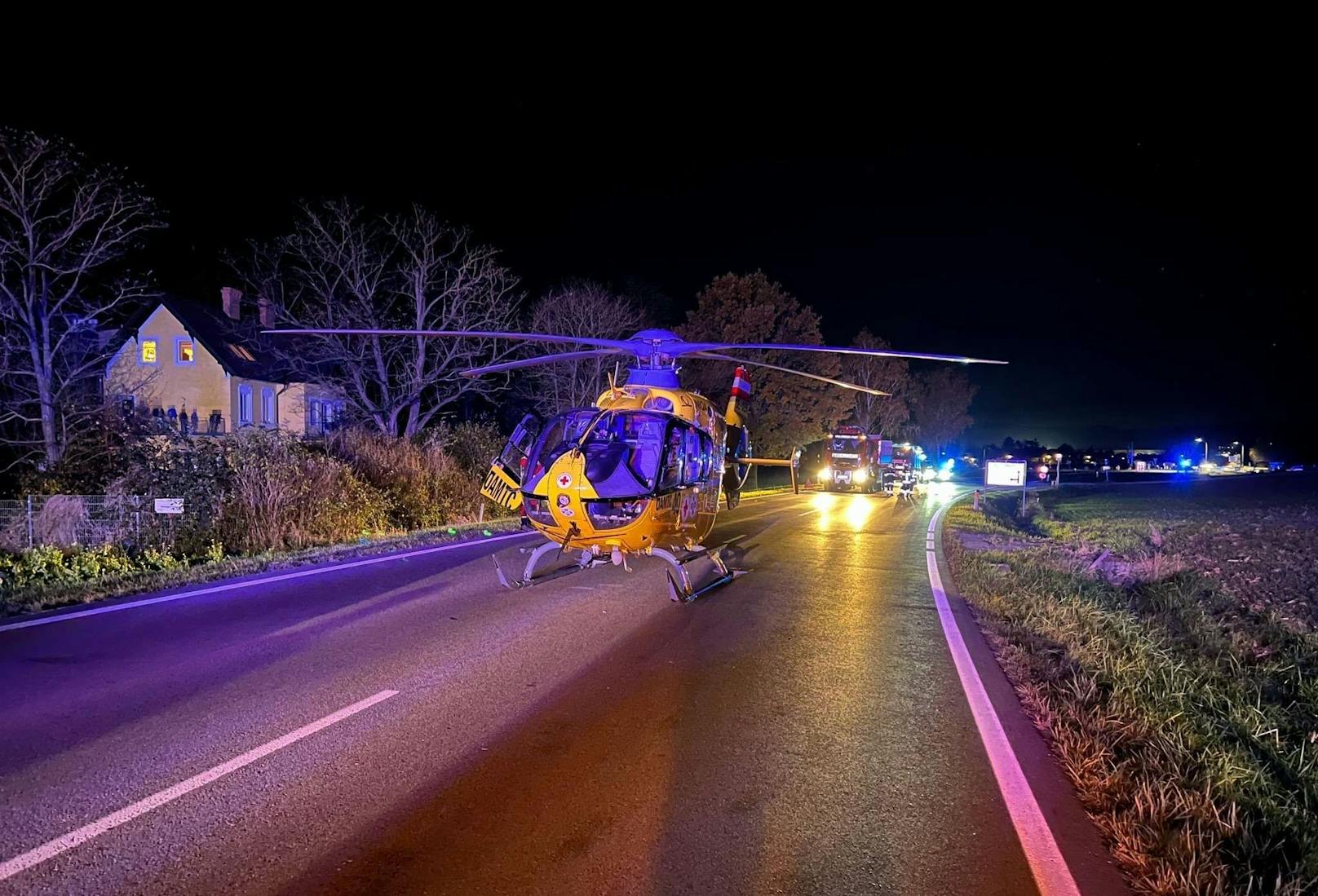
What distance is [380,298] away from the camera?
26656 mm

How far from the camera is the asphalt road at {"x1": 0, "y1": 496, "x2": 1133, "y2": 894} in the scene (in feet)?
11.6

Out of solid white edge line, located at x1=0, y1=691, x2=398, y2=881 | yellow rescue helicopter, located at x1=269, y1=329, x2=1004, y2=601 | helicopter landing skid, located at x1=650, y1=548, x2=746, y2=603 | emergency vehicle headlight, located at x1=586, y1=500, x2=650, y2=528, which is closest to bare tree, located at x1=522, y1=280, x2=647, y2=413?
helicopter landing skid, located at x1=650, y1=548, x2=746, y2=603

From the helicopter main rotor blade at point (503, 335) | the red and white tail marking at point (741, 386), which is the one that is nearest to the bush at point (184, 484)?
the helicopter main rotor blade at point (503, 335)

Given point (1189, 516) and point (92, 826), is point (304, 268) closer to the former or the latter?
point (92, 826)

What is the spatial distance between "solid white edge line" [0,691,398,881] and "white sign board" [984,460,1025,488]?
2241cm

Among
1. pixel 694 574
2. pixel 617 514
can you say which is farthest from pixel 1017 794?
pixel 694 574

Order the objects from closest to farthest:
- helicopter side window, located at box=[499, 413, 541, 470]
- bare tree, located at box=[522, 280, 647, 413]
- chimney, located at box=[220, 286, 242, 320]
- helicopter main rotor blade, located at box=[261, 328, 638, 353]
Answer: helicopter main rotor blade, located at box=[261, 328, 638, 353], helicopter side window, located at box=[499, 413, 541, 470], bare tree, located at box=[522, 280, 647, 413], chimney, located at box=[220, 286, 242, 320]

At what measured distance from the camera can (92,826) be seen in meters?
3.82

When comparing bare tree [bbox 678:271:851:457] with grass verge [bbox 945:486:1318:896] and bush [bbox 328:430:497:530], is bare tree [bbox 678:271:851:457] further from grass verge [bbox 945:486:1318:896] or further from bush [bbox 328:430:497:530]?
grass verge [bbox 945:486:1318:896]

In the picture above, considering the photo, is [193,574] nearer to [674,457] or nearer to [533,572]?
[533,572]

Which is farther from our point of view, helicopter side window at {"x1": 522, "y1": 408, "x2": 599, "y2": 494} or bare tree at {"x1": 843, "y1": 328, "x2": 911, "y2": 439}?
bare tree at {"x1": 843, "y1": 328, "x2": 911, "y2": 439}

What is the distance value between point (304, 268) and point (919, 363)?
57.1 metres

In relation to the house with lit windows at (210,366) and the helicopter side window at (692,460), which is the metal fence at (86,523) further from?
the house with lit windows at (210,366)

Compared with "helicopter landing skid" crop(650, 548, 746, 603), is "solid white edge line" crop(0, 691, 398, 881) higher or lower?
lower
